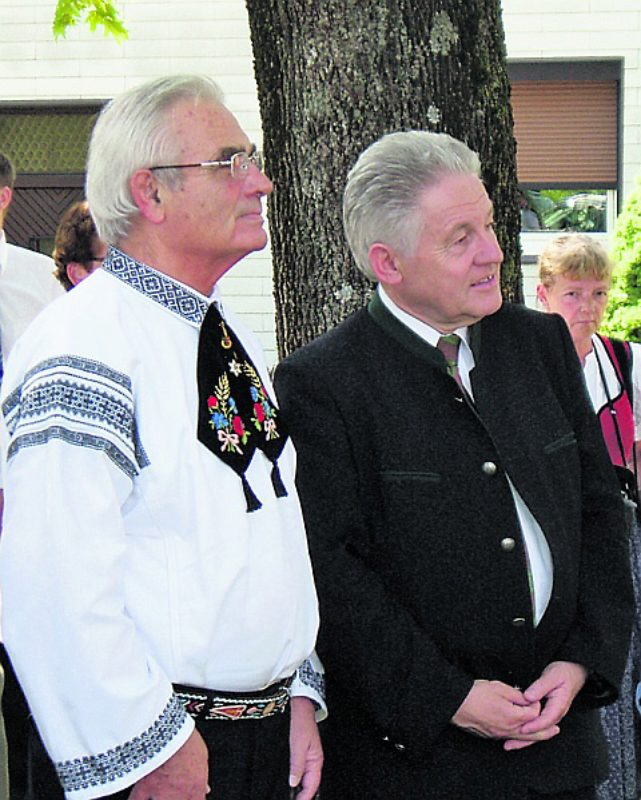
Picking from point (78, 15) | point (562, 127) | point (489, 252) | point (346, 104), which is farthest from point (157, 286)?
point (562, 127)

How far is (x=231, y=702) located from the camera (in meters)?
2.43

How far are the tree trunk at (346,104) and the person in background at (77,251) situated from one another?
1.22 metres

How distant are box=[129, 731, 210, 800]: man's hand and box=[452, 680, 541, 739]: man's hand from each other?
62 cm

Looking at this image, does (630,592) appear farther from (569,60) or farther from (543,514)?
(569,60)

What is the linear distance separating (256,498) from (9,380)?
0.47 meters

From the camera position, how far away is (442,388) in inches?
114

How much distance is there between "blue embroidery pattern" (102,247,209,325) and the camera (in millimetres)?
2516

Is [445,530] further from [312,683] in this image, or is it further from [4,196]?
[4,196]

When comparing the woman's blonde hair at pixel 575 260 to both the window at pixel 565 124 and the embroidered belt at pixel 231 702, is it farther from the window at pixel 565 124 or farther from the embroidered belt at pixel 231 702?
the window at pixel 565 124

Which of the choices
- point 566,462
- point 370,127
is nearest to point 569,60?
point 370,127

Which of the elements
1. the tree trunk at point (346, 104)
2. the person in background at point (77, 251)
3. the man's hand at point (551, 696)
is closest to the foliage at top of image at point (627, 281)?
the person in background at point (77, 251)

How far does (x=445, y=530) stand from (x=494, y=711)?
14.2 inches

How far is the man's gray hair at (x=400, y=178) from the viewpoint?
2885 mm

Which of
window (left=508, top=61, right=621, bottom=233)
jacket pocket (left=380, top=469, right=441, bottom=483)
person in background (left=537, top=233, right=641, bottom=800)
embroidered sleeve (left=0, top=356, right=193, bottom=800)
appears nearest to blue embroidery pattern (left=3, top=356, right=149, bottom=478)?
embroidered sleeve (left=0, top=356, right=193, bottom=800)
